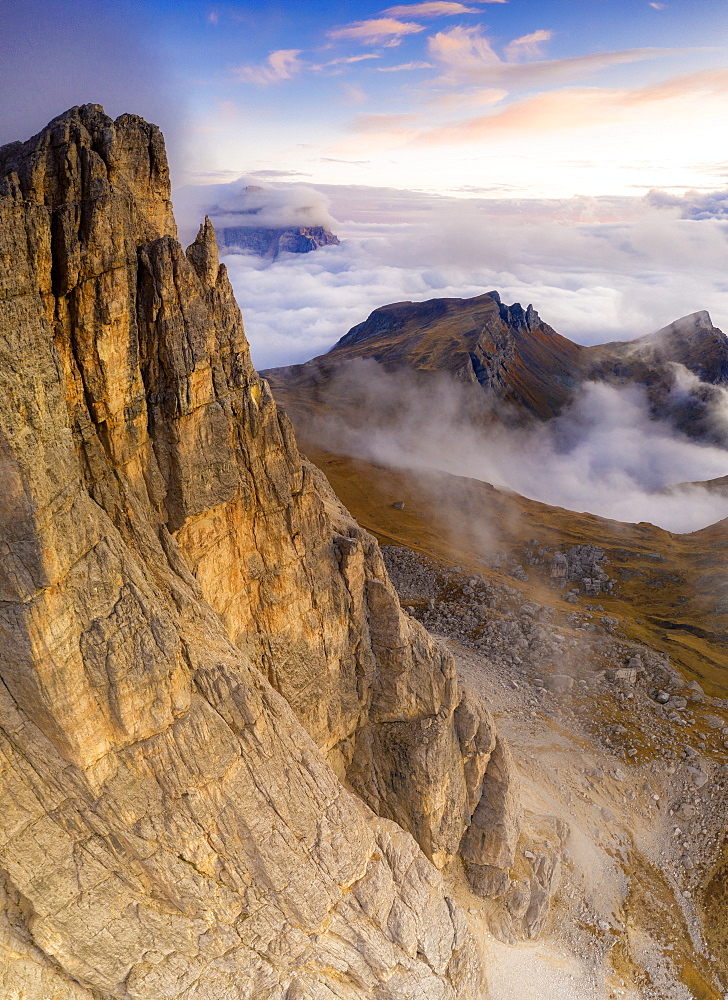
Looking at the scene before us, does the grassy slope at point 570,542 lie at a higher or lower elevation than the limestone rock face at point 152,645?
lower

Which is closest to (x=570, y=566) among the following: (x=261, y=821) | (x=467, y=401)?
(x=261, y=821)

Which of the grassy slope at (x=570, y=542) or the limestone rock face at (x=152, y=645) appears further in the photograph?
the grassy slope at (x=570, y=542)

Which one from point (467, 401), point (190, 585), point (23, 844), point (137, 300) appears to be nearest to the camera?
point (23, 844)

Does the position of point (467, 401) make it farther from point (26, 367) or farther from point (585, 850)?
point (26, 367)

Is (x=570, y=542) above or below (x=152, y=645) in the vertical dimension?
below

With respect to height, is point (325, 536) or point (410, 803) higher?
point (325, 536)

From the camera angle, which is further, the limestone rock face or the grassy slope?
the grassy slope

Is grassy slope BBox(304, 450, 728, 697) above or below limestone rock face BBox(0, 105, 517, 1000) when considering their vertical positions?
below

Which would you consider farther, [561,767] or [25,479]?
[561,767]
